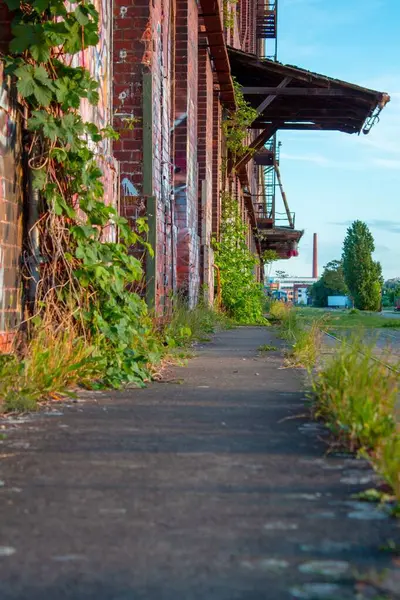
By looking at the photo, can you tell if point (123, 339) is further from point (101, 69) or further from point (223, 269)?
point (223, 269)

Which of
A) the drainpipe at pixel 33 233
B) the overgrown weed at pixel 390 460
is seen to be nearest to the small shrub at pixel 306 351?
the drainpipe at pixel 33 233

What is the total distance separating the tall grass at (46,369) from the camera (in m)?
3.52

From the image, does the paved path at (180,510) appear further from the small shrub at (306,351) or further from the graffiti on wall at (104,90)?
the graffiti on wall at (104,90)

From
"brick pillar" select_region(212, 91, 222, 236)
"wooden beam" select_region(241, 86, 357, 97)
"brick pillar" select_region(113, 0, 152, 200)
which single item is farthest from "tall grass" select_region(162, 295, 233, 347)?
"wooden beam" select_region(241, 86, 357, 97)

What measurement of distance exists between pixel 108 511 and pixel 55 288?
2.73 metres

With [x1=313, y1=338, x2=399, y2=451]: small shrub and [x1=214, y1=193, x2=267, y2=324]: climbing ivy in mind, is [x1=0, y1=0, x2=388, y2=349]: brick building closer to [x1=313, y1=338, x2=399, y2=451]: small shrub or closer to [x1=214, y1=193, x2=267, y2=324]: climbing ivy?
[x1=214, y1=193, x2=267, y2=324]: climbing ivy

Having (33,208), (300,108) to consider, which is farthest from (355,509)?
(300,108)

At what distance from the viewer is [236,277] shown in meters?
15.9

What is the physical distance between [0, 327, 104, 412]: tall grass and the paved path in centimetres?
19

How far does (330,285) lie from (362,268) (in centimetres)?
3438

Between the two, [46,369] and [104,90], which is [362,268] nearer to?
[104,90]

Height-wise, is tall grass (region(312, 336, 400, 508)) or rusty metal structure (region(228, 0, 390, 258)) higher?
rusty metal structure (region(228, 0, 390, 258))

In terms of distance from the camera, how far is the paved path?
1.59 meters

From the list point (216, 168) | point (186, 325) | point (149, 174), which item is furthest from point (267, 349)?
point (216, 168)
